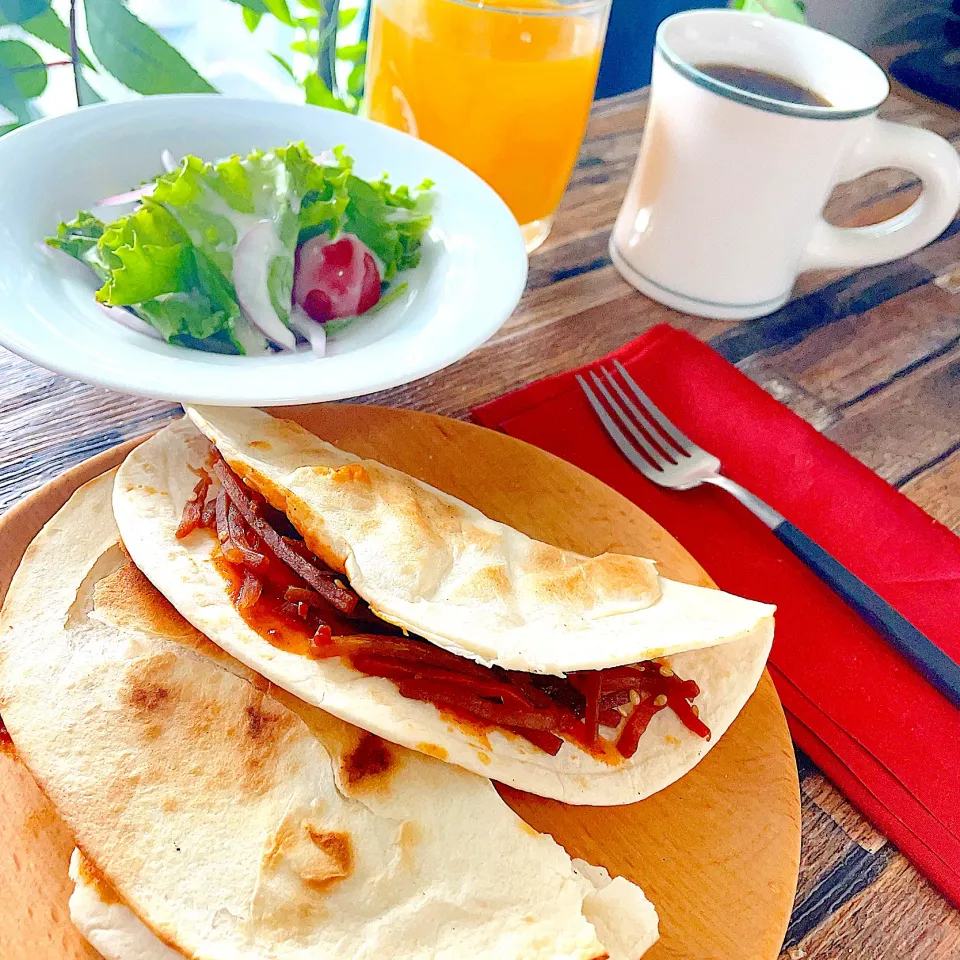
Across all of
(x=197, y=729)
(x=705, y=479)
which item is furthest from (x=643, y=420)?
(x=197, y=729)

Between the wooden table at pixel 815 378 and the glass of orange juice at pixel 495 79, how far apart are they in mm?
339

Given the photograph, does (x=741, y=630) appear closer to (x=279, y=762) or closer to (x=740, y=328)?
(x=279, y=762)

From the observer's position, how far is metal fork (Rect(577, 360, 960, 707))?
141 cm

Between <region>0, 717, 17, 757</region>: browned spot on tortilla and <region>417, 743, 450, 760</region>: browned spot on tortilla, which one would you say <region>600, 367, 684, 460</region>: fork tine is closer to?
<region>417, 743, 450, 760</region>: browned spot on tortilla

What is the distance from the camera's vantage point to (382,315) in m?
1.63

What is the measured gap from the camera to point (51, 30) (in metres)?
2.18

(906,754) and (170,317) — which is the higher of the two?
(170,317)

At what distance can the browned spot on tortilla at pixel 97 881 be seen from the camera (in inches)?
38.5

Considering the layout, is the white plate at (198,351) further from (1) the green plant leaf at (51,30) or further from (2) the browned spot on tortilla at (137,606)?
(1) the green plant leaf at (51,30)

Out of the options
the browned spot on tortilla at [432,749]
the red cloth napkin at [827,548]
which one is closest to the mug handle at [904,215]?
the red cloth napkin at [827,548]

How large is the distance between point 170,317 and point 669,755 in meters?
1.03

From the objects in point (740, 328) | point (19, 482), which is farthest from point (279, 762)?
point (740, 328)

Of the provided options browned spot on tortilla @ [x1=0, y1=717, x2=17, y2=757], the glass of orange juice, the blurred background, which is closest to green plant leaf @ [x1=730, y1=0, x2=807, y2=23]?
the blurred background

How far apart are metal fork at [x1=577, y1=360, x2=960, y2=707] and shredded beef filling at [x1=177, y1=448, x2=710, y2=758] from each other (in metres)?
0.39
